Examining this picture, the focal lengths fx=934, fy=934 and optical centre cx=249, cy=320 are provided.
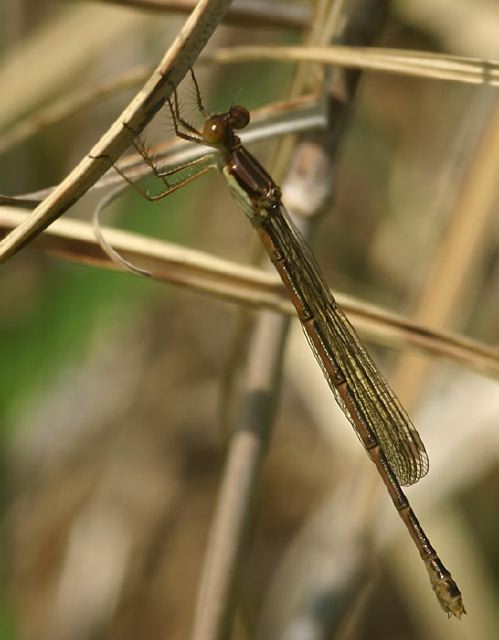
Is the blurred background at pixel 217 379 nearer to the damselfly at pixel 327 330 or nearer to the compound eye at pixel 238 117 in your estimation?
the damselfly at pixel 327 330

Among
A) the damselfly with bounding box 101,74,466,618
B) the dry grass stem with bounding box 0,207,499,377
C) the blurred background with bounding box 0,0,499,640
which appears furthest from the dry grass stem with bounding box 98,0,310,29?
the dry grass stem with bounding box 0,207,499,377

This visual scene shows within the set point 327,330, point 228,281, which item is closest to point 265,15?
point 228,281

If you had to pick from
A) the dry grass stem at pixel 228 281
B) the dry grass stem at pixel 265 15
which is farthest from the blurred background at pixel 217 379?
the dry grass stem at pixel 228 281

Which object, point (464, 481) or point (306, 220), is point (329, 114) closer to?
point (306, 220)

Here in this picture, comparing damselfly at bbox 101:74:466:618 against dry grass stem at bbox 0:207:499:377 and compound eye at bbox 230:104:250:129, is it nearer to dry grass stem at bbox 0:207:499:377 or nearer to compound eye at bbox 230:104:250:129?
compound eye at bbox 230:104:250:129

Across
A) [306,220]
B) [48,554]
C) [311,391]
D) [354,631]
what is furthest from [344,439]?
[48,554]
